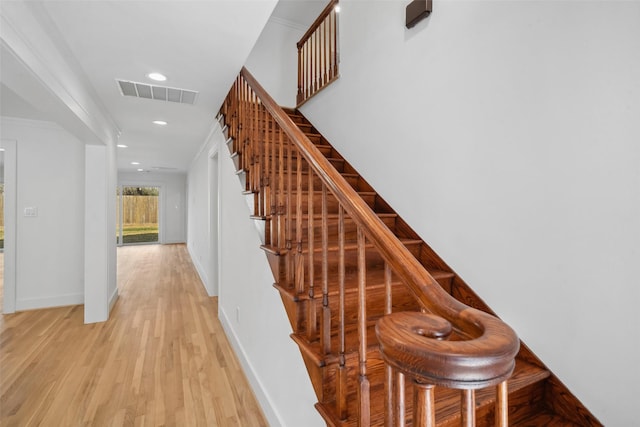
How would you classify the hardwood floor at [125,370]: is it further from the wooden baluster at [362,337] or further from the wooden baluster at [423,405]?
the wooden baluster at [423,405]

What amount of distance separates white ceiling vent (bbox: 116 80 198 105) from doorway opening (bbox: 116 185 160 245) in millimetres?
8049

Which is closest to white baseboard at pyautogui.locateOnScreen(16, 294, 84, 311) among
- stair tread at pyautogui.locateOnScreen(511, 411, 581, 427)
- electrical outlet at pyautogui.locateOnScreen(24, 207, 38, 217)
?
electrical outlet at pyautogui.locateOnScreen(24, 207, 38, 217)

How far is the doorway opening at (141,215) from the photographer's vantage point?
998 cm

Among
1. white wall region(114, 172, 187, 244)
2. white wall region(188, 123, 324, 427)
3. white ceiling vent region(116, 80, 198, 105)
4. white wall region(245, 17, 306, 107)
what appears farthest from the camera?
white wall region(114, 172, 187, 244)

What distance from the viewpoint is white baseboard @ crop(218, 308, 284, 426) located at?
5.90 ft

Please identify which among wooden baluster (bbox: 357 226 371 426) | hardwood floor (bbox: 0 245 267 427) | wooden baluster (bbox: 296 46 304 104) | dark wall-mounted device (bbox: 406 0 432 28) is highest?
wooden baluster (bbox: 296 46 304 104)

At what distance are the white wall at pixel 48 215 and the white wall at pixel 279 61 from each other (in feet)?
8.61

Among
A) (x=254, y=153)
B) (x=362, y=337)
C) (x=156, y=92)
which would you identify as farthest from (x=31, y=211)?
(x=362, y=337)

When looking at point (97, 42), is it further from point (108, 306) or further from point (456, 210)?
point (108, 306)

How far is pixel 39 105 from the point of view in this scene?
7.16 ft

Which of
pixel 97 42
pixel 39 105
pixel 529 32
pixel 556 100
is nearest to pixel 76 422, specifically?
pixel 39 105

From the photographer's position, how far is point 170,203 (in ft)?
32.7

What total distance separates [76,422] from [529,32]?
3.32 m

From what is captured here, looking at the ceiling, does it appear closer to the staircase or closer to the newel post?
the staircase
